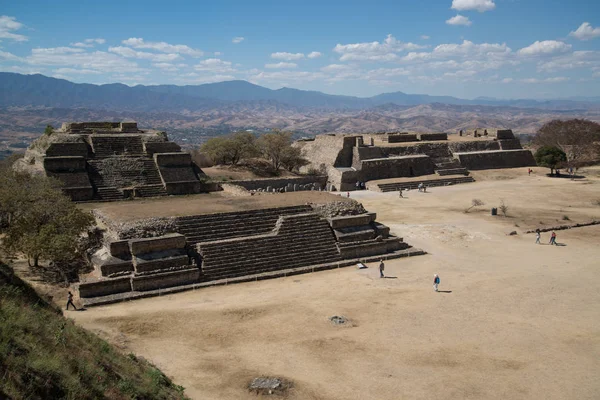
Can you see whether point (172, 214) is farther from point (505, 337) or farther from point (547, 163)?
point (547, 163)

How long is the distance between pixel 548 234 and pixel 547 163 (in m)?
17.3

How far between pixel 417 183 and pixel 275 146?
965 centimetres

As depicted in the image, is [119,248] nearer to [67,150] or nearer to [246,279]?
[246,279]

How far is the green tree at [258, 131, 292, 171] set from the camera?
105 feet

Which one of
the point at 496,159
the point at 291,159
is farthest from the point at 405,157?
the point at 496,159

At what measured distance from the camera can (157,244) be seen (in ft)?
45.2

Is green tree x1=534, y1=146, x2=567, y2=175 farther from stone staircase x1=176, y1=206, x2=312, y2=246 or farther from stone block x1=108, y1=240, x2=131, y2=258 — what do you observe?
stone block x1=108, y1=240, x2=131, y2=258

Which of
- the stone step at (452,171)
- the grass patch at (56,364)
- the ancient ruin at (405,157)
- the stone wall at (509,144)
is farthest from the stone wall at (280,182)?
the grass patch at (56,364)

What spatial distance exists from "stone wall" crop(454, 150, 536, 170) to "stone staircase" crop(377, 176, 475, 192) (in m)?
3.10

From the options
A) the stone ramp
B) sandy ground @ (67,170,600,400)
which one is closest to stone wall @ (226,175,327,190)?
the stone ramp

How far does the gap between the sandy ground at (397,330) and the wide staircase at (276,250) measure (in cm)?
76

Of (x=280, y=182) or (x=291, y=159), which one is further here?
(x=291, y=159)

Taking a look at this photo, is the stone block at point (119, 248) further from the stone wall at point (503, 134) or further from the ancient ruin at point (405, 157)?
the stone wall at point (503, 134)

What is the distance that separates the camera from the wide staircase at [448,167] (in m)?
35.2
